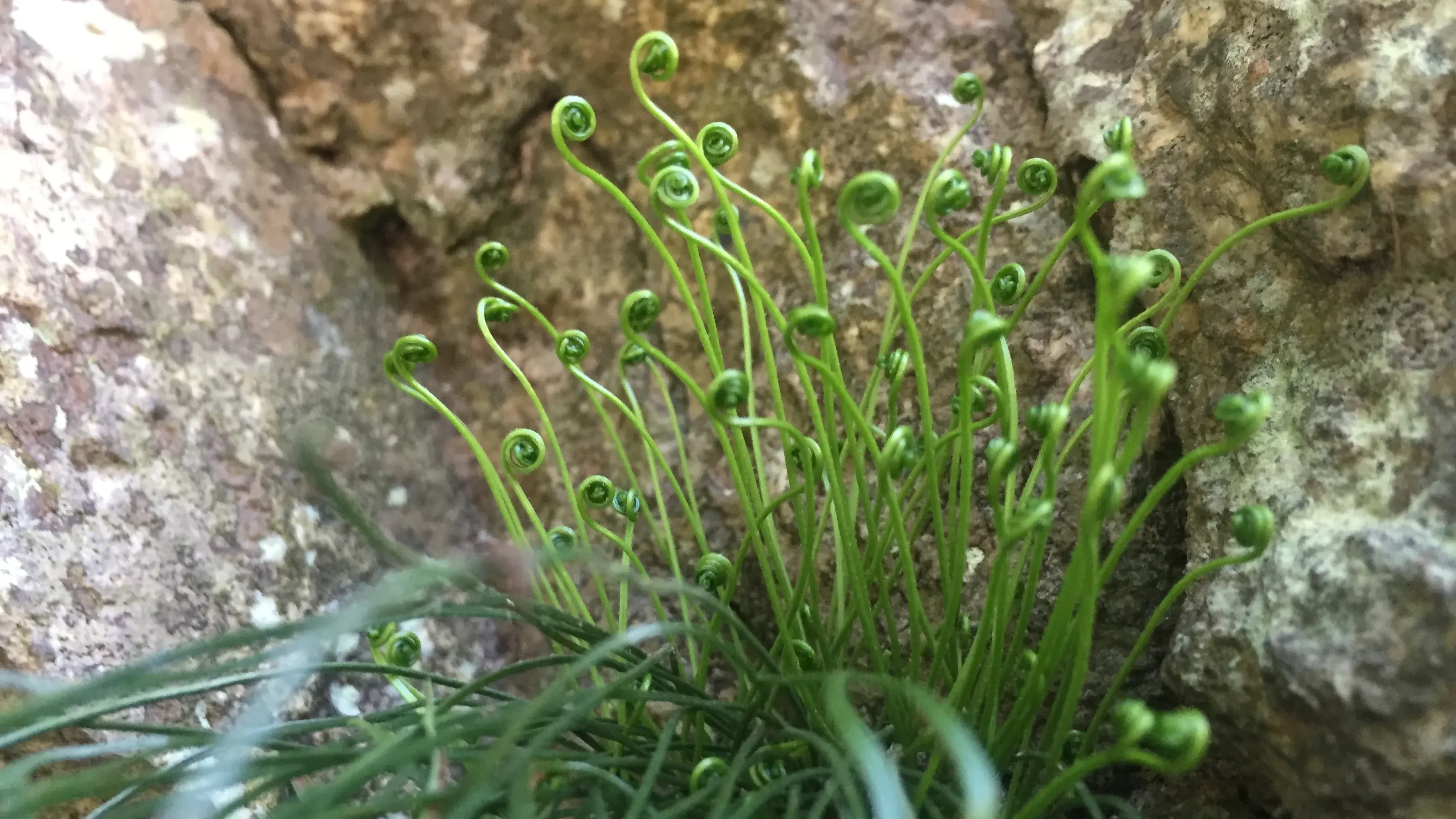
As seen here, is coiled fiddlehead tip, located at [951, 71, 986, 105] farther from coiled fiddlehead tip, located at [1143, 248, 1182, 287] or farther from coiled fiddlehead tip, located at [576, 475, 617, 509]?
coiled fiddlehead tip, located at [576, 475, 617, 509]

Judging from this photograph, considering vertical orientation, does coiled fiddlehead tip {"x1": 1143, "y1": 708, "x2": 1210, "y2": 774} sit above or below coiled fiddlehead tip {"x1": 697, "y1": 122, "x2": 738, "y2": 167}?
below

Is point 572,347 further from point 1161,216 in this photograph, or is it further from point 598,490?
point 1161,216

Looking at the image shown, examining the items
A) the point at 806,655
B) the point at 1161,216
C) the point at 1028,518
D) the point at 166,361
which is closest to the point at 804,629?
the point at 806,655

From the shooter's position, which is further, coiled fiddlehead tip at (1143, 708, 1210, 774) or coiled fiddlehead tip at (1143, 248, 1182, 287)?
coiled fiddlehead tip at (1143, 248, 1182, 287)

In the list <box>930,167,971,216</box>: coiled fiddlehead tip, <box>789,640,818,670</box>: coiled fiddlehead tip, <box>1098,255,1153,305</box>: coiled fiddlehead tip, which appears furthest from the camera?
<box>789,640,818,670</box>: coiled fiddlehead tip

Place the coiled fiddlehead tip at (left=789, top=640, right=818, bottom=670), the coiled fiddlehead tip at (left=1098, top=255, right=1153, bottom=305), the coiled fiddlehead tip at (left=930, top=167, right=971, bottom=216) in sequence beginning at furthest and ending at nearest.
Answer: the coiled fiddlehead tip at (left=789, top=640, right=818, bottom=670) < the coiled fiddlehead tip at (left=930, top=167, right=971, bottom=216) < the coiled fiddlehead tip at (left=1098, top=255, right=1153, bottom=305)

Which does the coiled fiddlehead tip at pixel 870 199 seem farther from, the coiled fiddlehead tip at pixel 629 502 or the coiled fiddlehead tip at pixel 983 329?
the coiled fiddlehead tip at pixel 629 502

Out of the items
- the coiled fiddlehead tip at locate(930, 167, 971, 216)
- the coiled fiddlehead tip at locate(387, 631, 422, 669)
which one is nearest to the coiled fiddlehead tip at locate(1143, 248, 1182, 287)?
the coiled fiddlehead tip at locate(930, 167, 971, 216)
